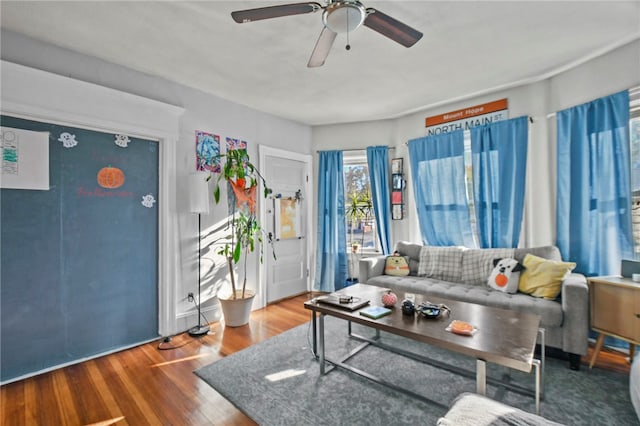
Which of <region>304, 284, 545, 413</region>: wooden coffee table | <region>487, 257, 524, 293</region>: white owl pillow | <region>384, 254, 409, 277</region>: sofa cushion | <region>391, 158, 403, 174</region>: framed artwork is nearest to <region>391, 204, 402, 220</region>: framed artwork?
<region>391, 158, 403, 174</region>: framed artwork

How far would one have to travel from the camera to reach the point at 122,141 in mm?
2723

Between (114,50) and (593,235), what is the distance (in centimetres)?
441

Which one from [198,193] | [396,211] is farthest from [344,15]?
[396,211]

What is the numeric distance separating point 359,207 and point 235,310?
2.24 metres

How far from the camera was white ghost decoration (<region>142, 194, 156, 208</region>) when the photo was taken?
→ 2.86 metres

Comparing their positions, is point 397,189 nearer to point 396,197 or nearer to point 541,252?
point 396,197

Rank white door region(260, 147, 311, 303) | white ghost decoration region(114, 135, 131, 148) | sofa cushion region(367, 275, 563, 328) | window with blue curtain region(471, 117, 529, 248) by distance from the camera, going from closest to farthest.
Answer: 1. sofa cushion region(367, 275, 563, 328)
2. white ghost decoration region(114, 135, 131, 148)
3. window with blue curtain region(471, 117, 529, 248)
4. white door region(260, 147, 311, 303)

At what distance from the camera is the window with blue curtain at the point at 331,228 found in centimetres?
435

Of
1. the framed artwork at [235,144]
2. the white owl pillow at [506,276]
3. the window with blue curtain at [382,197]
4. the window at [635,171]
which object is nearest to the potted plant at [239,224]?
the framed artwork at [235,144]

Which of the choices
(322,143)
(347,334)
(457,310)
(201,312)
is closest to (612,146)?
(457,310)

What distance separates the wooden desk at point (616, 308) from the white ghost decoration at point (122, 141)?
407 centimetres

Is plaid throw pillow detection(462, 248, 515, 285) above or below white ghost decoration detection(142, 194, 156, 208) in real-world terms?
below

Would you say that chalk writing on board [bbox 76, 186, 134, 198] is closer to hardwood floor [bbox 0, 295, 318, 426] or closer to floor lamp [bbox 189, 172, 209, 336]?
floor lamp [bbox 189, 172, 209, 336]

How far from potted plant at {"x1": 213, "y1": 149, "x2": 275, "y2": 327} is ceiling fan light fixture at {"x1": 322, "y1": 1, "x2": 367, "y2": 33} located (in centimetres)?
200
